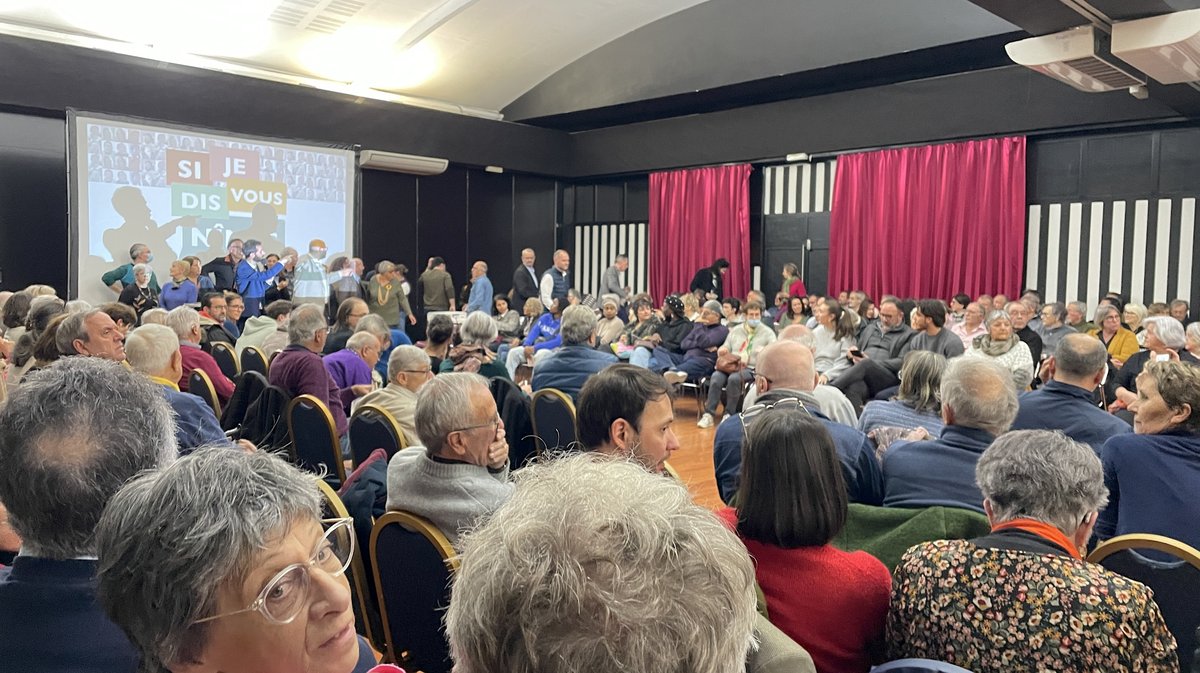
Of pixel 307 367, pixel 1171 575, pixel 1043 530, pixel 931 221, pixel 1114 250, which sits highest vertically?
pixel 931 221

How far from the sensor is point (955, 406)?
254 cm

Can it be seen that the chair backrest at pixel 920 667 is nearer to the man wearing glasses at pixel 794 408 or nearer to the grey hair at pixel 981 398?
the man wearing glasses at pixel 794 408

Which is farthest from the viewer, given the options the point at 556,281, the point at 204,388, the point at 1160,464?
the point at 556,281

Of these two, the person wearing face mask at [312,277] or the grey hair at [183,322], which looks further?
the person wearing face mask at [312,277]

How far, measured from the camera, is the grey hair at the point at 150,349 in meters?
3.01

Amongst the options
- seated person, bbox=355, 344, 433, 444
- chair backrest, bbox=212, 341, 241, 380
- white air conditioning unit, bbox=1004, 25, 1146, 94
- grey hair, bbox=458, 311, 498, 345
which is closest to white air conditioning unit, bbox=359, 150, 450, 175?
chair backrest, bbox=212, 341, 241, 380

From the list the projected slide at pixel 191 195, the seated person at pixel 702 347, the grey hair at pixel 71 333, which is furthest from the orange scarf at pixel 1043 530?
the projected slide at pixel 191 195

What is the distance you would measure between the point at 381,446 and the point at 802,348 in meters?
1.66

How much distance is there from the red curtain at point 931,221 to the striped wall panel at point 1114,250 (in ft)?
0.85

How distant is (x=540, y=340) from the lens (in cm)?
866

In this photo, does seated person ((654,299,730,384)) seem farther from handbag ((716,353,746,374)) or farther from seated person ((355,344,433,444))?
seated person ((355,344,433,444))

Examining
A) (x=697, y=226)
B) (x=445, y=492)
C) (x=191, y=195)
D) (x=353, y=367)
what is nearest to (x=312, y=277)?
(x=191, y=195)

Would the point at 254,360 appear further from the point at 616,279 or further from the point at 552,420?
the point at 616,279

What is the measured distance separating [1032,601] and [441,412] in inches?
54.7
